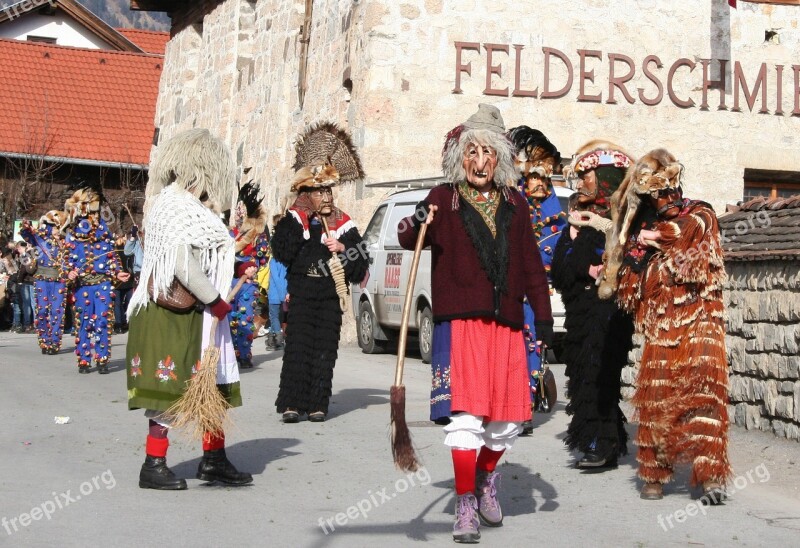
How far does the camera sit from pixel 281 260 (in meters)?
10.5

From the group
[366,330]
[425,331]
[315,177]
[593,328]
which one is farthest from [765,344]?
[366,330]

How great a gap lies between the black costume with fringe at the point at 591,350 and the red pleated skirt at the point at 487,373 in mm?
1815

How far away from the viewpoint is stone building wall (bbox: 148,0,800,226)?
19625mm

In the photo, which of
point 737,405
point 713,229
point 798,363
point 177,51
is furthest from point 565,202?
point 177,51

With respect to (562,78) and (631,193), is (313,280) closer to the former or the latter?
(631,193)

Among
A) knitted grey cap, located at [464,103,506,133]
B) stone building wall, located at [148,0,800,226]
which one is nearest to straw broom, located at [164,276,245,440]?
knitted grey cap, located at [464,103,506,133]

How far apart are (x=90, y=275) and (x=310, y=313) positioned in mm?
5051

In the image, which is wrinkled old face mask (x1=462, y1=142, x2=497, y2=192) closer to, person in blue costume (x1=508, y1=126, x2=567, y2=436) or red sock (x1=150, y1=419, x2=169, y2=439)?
red sock (x1=150, y1=419, x2=169, y2=439)

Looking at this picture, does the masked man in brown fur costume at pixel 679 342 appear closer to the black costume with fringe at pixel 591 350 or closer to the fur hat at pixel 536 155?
the black costume with fringe at pixel 591 350

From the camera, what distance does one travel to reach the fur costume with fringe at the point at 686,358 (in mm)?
7074

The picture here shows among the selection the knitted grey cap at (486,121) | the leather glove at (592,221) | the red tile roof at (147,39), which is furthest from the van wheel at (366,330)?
the red tile roof at (147,39)

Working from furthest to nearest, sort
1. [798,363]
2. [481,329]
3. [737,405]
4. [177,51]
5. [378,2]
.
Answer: [177,51] < [378,2] < [737,405] < [798,363] < [481,329]

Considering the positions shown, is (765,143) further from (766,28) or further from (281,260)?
(281,260)

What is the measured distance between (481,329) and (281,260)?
4.38 metres
